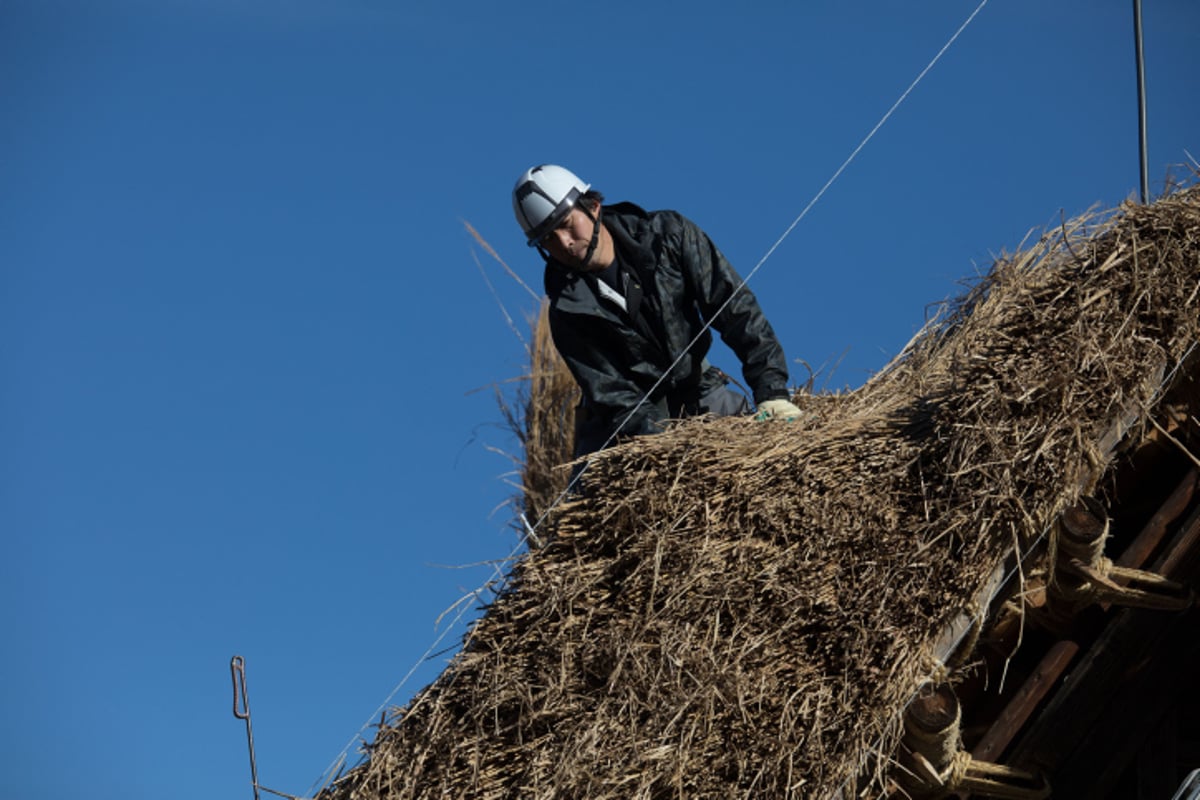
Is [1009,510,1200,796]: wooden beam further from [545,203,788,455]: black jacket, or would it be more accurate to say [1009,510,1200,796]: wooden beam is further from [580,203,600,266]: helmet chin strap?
[580,203,600,266]: helmet chin strap

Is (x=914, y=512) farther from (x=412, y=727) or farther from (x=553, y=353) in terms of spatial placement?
(x=553, y=353)

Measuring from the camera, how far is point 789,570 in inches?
136

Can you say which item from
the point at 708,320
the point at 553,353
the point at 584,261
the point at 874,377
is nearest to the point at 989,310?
the point at 874,377

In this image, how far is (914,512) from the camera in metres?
3.39

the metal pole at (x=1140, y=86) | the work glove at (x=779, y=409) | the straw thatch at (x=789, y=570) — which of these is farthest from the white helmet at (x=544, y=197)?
the metal pole at (x=1140, y=86)

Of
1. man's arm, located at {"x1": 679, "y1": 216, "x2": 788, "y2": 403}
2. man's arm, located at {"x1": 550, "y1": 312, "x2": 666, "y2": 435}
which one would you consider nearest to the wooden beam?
man's arm, located at {"x1": 679, "y1": 216, "x2": 788, "y2": 403}

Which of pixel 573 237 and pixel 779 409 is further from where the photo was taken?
pixel 573 237

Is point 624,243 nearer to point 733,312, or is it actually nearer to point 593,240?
point 593,240

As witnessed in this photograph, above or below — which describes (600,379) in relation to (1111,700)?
above

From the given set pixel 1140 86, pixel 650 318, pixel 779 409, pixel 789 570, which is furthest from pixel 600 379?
pixel 1140 86

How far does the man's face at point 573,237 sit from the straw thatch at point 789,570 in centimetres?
122

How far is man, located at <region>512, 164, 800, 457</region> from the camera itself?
16.2 feet

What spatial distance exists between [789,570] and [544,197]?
190cm

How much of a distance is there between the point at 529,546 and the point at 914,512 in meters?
1.11
